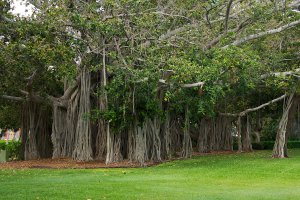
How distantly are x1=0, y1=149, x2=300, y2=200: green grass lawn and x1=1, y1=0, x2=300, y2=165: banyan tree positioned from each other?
7.52 ft

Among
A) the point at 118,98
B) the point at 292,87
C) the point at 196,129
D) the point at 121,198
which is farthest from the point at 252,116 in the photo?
the point at 121,198

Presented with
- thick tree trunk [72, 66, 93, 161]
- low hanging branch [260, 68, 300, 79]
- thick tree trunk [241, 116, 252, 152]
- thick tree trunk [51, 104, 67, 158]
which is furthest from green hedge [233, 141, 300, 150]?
thick tree trunk [72, 66, 93, 161]

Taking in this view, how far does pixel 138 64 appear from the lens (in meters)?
17.5

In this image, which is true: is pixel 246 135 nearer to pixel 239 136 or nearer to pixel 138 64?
pixel 239 136

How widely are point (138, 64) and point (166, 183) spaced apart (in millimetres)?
6025

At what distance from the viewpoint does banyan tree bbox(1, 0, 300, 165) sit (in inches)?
633

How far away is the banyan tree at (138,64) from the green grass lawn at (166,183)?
2.29m

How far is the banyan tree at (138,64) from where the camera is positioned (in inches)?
633

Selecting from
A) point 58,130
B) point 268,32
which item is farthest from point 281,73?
point 58,130

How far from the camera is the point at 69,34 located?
55.5 feet

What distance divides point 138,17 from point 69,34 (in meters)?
2.10

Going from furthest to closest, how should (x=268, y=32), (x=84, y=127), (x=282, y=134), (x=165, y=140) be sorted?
(x=165, y=140) < (x=282, y=134) < (x=84, y=127) < (x=268, y=32)

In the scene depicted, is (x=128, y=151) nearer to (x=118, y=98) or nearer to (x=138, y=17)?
(x=118, y=98)

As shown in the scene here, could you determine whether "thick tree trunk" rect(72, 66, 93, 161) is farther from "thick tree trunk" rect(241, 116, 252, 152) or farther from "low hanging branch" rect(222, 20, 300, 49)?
"thick tree trunk" rect(241, 116, 252, 152)
